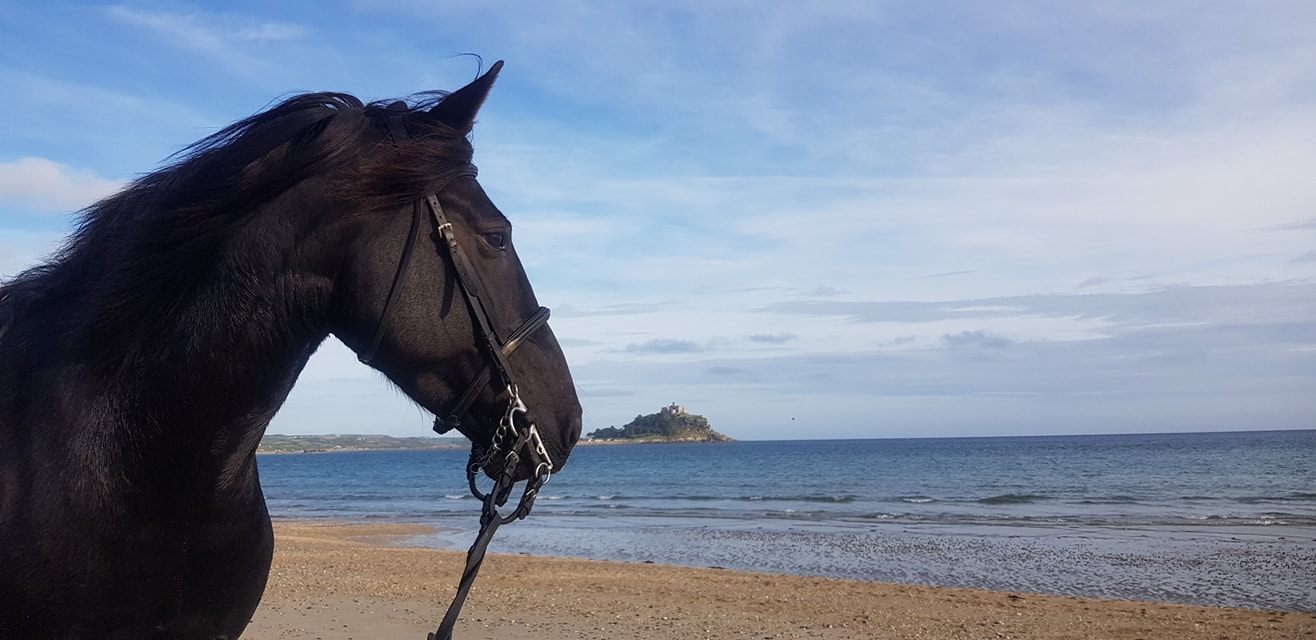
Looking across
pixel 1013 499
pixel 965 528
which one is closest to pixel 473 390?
pixel 965 528

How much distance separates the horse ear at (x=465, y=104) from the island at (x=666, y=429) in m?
156

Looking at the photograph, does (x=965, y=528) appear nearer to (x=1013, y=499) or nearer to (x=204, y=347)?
(x=1013, y=499)

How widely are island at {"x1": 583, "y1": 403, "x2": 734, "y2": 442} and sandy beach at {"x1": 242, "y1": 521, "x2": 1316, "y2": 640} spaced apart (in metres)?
145

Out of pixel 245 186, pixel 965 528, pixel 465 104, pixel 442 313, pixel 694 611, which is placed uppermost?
pixel 465 104

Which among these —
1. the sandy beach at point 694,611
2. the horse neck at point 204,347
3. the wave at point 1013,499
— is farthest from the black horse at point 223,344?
the wave at point 1013,499

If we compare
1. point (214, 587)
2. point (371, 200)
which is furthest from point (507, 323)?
point (214, 587)

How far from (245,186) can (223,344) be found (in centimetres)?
31

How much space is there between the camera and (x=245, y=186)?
5.70ft

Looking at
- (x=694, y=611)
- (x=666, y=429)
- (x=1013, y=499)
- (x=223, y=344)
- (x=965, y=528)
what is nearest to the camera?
→ (x=223, y=344)

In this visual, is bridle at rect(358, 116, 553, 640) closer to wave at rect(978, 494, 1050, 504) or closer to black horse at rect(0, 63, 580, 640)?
black horse at rect(0, 63, 580, 640)

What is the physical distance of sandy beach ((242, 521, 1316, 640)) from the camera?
9.13 metres

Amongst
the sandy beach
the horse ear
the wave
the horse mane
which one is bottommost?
the wave

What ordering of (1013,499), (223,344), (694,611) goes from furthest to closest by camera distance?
(1013,499) < (694,611) < (223,344)

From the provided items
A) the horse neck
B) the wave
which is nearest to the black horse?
the horse neck
